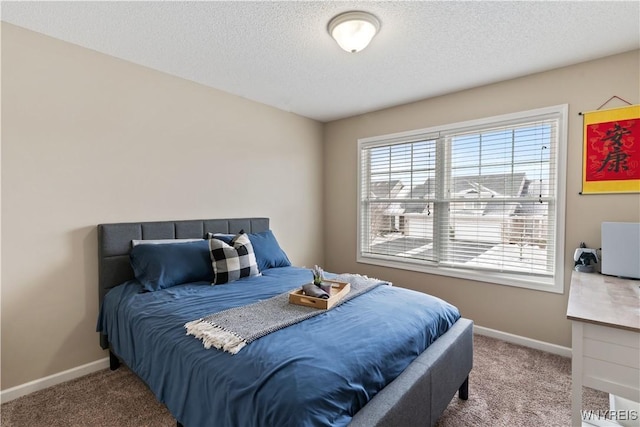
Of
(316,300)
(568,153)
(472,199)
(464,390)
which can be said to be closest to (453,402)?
(464,390)

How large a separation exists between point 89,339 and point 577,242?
13.0 ft

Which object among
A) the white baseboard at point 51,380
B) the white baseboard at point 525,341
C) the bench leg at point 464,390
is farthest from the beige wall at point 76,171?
the white baseboard at point 525,341

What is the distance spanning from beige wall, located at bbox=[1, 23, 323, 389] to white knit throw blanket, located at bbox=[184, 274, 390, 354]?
1364 millimetres

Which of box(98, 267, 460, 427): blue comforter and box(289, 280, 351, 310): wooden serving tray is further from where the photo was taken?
box(289, 280, 351, 310): wooden serving tray

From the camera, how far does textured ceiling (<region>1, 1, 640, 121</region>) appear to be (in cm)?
183

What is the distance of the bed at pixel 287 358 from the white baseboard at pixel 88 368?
0.50 ft

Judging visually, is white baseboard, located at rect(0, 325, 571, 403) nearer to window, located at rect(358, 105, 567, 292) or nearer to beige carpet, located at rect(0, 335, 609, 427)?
beige carpet, located at rect(0, 335, 609, 427)

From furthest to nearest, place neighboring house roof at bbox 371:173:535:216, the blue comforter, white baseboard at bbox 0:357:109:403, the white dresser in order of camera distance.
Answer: neighboring house roof at bbox 371:173:535:216
white baseboard at bbox 0:357:109:403
the white dresser
the blue comforter

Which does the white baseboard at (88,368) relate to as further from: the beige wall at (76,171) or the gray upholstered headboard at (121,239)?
the gray upholstered headboard at (121,239)

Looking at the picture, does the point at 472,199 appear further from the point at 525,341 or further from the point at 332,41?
the point at 332,41

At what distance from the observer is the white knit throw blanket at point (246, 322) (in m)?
1.40

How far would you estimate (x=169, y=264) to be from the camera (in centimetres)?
230

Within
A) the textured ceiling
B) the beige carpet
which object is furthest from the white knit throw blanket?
the textured ceiling

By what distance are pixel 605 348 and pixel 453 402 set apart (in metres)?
1.01
